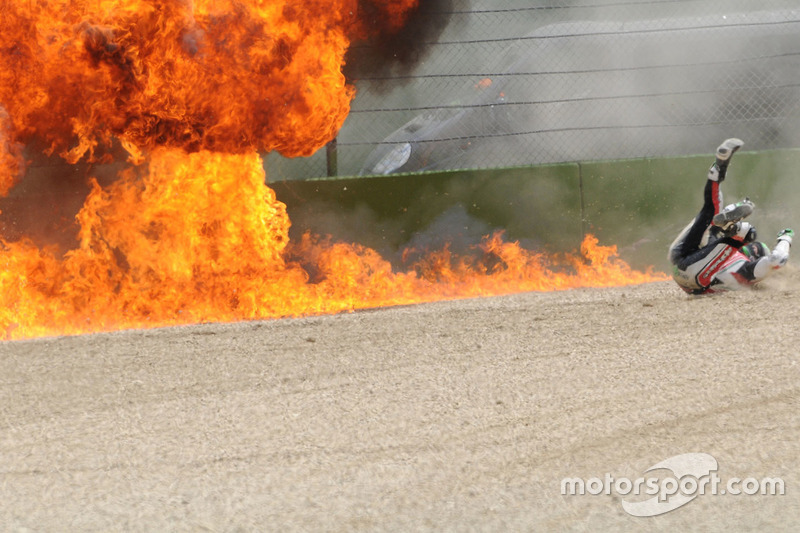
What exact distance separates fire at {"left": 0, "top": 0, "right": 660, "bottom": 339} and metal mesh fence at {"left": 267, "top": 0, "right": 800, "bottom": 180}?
0.95m

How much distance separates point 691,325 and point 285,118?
14.7 feet

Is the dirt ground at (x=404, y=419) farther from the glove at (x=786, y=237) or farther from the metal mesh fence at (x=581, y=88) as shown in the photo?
the metal mesh fence at (x=581, y=88)

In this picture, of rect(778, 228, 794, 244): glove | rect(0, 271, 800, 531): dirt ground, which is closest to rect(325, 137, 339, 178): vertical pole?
rect(0, 271, 800, 531): dirt ground

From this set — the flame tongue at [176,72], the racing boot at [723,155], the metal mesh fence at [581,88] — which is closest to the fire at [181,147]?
the flame tongue at [176,72]

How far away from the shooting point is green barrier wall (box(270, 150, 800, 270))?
32.0 feet

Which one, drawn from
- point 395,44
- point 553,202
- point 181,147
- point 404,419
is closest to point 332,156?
point 395,44

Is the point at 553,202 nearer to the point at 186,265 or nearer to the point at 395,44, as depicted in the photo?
the point at 395,44

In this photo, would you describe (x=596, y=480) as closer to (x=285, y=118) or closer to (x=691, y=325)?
(x=691, y=325)

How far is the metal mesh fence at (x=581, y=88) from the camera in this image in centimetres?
1018

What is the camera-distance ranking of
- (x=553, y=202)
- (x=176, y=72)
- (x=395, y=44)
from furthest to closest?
(x=553, y=202) < (x=395, y=44) < (x=176, y=72)

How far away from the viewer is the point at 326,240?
9.69m

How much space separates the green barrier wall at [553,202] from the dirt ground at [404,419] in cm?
253

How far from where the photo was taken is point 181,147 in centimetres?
867

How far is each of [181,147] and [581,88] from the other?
15.2 ft
